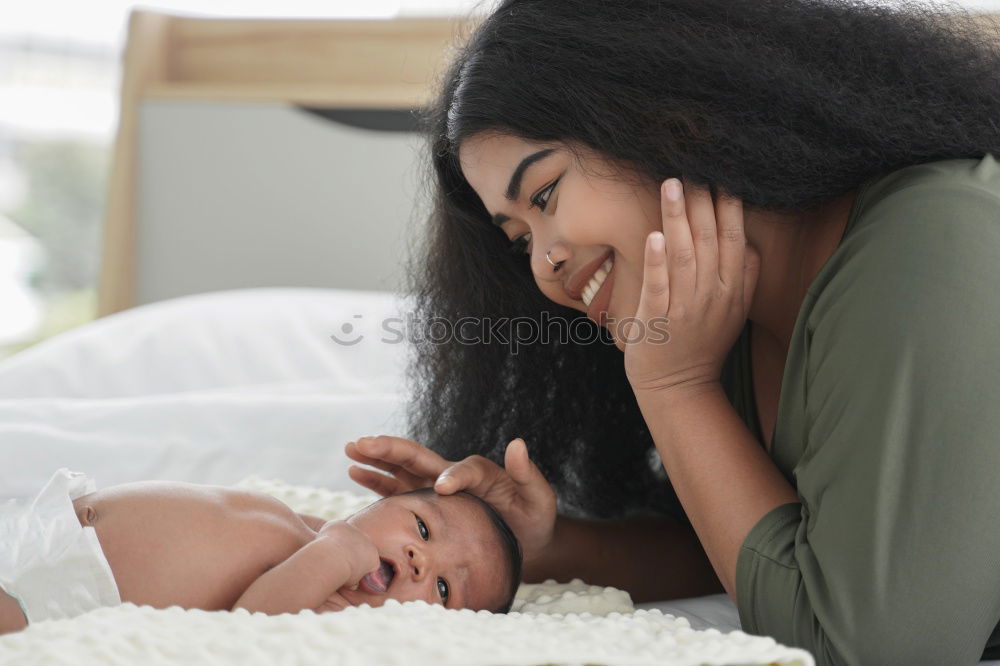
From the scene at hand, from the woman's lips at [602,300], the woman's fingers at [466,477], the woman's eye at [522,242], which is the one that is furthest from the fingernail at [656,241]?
the woman's fingers at [466,477]

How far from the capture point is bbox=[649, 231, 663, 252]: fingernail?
103cm

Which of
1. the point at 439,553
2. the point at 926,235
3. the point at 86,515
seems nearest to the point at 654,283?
the point at 926,235

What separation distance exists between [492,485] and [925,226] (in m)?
0.61

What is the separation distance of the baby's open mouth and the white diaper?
0.25 m

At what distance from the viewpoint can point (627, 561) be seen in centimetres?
136

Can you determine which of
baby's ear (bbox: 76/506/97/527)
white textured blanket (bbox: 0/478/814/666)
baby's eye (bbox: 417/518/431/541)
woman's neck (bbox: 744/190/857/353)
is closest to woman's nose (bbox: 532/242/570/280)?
woman's neck (bbox: 744/190/857/353)

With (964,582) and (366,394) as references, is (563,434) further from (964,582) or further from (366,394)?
(964,582)

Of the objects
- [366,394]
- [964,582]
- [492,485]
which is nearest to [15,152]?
[366,394]

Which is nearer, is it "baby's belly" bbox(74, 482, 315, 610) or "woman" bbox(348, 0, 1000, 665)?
"woman" bbox(348, 0, 1000, 665)

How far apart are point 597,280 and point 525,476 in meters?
0.26

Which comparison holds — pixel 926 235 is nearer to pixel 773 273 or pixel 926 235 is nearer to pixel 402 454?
pixel 773 273

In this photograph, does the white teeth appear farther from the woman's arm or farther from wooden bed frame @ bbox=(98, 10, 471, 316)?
wooden bed frame @ bbox=(98, 10, 471, 316)

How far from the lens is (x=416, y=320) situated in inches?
61.8

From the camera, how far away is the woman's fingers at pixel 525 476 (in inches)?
47.3
